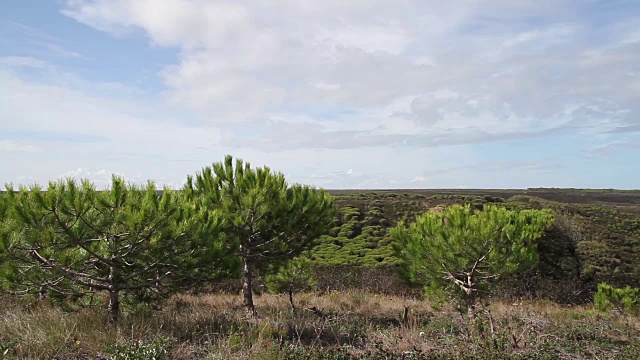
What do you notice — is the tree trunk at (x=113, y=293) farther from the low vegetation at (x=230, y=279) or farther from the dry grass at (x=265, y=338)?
the dry grass at (x=265, y=338)

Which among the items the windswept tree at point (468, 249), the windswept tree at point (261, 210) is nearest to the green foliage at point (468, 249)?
the windswept tree at point (468, 249)

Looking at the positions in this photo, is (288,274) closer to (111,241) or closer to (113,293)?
(113,293)

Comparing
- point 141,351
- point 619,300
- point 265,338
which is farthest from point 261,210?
point 619,300

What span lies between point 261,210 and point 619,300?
9.18 meters

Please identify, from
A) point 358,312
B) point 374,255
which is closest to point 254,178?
point 358,312

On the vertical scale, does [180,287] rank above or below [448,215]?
below

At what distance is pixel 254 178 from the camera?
25.3 ft

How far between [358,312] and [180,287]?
5171mm

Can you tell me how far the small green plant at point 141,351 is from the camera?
4.37 m

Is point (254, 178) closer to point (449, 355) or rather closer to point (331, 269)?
point (449, 355)

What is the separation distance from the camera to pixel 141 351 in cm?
449

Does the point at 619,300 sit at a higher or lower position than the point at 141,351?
lower

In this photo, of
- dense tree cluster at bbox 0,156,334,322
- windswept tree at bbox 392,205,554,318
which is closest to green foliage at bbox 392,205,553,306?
windswept tree at bbox 392,205,554,318

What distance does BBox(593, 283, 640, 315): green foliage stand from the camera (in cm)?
1018
